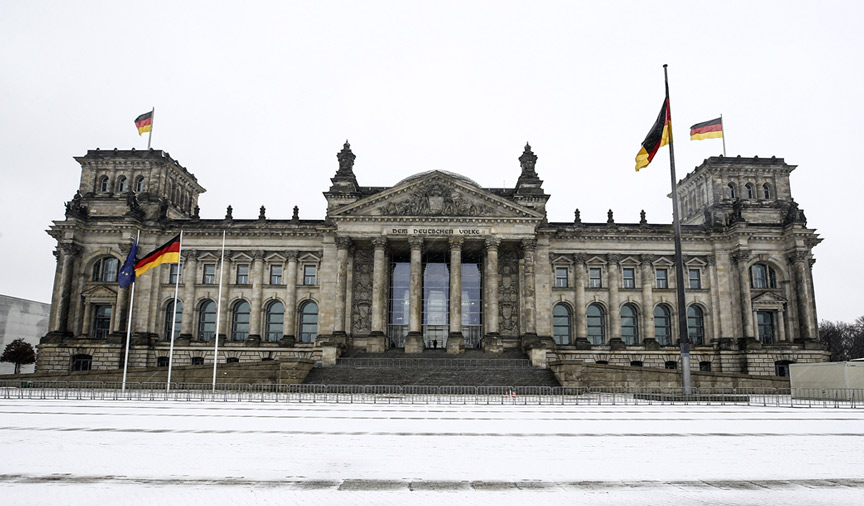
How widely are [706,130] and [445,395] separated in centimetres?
3218

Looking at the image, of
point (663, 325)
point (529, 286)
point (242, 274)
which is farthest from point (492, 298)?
point (242, 274)

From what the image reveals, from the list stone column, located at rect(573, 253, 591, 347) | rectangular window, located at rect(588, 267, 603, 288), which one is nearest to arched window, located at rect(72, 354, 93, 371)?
stone column, located at rect(573, 253, 591, 347)

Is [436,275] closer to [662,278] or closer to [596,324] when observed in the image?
[596,324]

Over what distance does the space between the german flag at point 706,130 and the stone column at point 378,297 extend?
27.3 metres

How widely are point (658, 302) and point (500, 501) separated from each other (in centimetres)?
5440

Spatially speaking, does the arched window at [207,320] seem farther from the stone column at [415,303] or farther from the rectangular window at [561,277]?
the rectangular window at [561,277]

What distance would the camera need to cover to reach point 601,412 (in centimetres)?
2469

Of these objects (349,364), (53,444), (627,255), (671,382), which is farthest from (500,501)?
(627,255)

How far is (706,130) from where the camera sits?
50031mm

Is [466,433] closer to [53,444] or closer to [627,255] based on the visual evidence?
[53,444]

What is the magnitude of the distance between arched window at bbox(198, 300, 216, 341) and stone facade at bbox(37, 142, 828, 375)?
Answer: 0.45ft

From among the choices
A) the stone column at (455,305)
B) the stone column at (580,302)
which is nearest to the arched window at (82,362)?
the stone column at (455,305)

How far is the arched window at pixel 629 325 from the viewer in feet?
193

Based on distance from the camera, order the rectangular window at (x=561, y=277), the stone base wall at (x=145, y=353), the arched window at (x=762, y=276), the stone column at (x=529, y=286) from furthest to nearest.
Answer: the rectangular window at (x=561, y=277)
the arched window at (x=762, y=276)
the stone base wall at (x=145, y=353)
the stone column at (x=529, y=286)
